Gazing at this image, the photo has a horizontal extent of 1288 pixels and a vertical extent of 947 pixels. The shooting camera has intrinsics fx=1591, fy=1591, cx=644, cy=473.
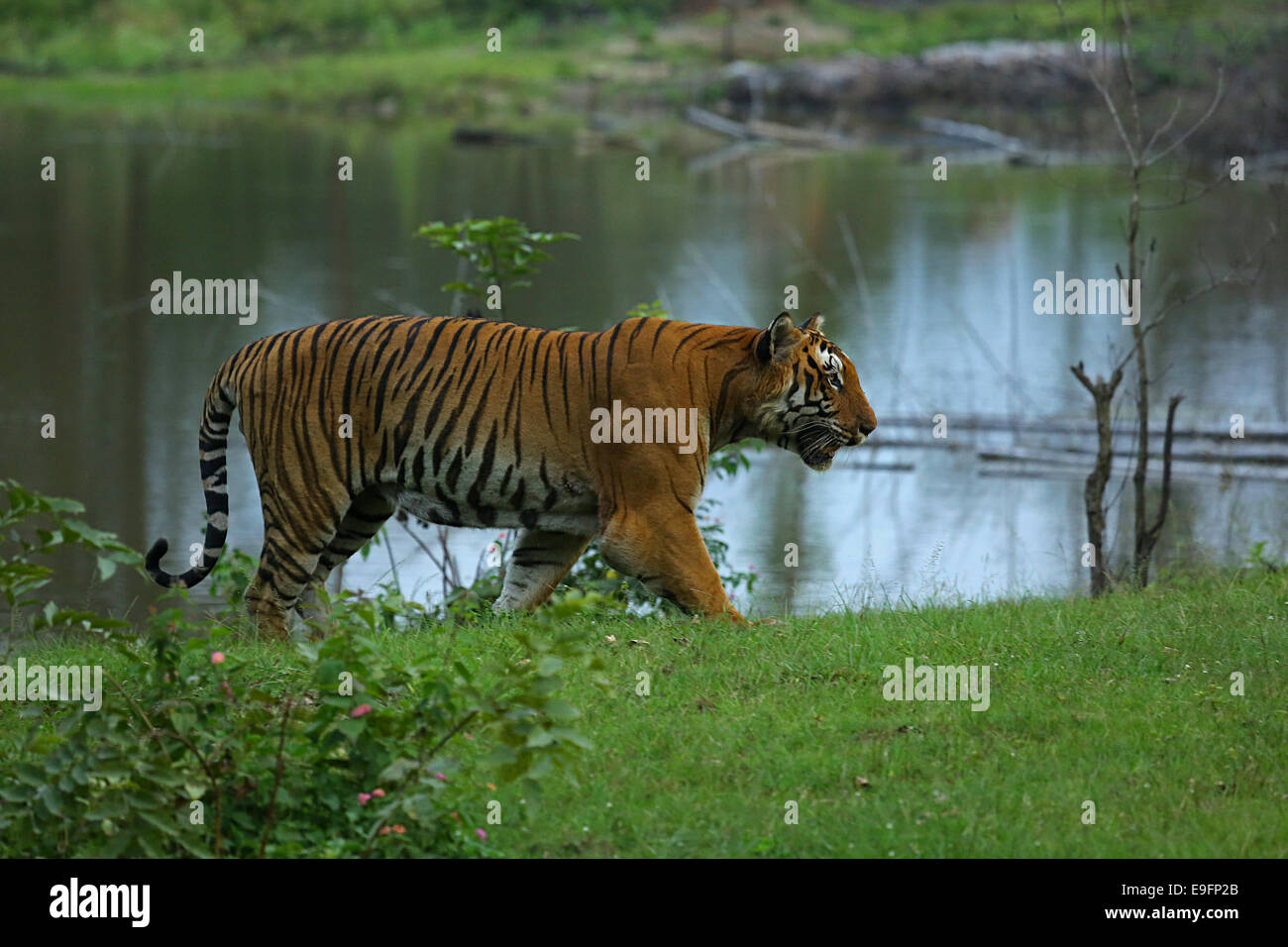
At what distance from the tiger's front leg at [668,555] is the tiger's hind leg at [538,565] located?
0.53 m

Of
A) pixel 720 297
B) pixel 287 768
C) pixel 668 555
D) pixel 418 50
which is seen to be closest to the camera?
pixel 287 768

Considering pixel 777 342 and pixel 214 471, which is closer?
pixel 777 342

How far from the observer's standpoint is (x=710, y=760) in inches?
194

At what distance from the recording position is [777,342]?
660cm

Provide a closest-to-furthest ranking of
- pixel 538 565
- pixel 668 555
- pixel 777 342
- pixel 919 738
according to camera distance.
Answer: pixel 919 738 < pixel 668 555 < pixel 777 342 < pixel 538 565

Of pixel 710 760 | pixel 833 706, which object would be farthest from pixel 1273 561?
pixel 710 760

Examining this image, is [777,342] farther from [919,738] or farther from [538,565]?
[919,738]

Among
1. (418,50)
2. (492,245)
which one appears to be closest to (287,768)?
(492,245)

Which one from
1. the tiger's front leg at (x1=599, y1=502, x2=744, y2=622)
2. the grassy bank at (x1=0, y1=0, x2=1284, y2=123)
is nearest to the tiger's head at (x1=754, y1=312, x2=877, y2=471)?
the tiger's front leg at (x1=599, y1=502, x2=744, y2=622)

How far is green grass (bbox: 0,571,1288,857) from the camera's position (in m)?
4.45

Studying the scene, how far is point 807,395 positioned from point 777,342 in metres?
0.27

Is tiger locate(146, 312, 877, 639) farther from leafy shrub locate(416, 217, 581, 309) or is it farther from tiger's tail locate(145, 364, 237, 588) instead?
leafy shrub locate(416, 217, 581, 309)

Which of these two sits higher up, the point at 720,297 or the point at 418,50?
the point at 418,50

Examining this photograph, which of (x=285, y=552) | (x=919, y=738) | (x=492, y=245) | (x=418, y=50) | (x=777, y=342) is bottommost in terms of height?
(x=919, y=738)
